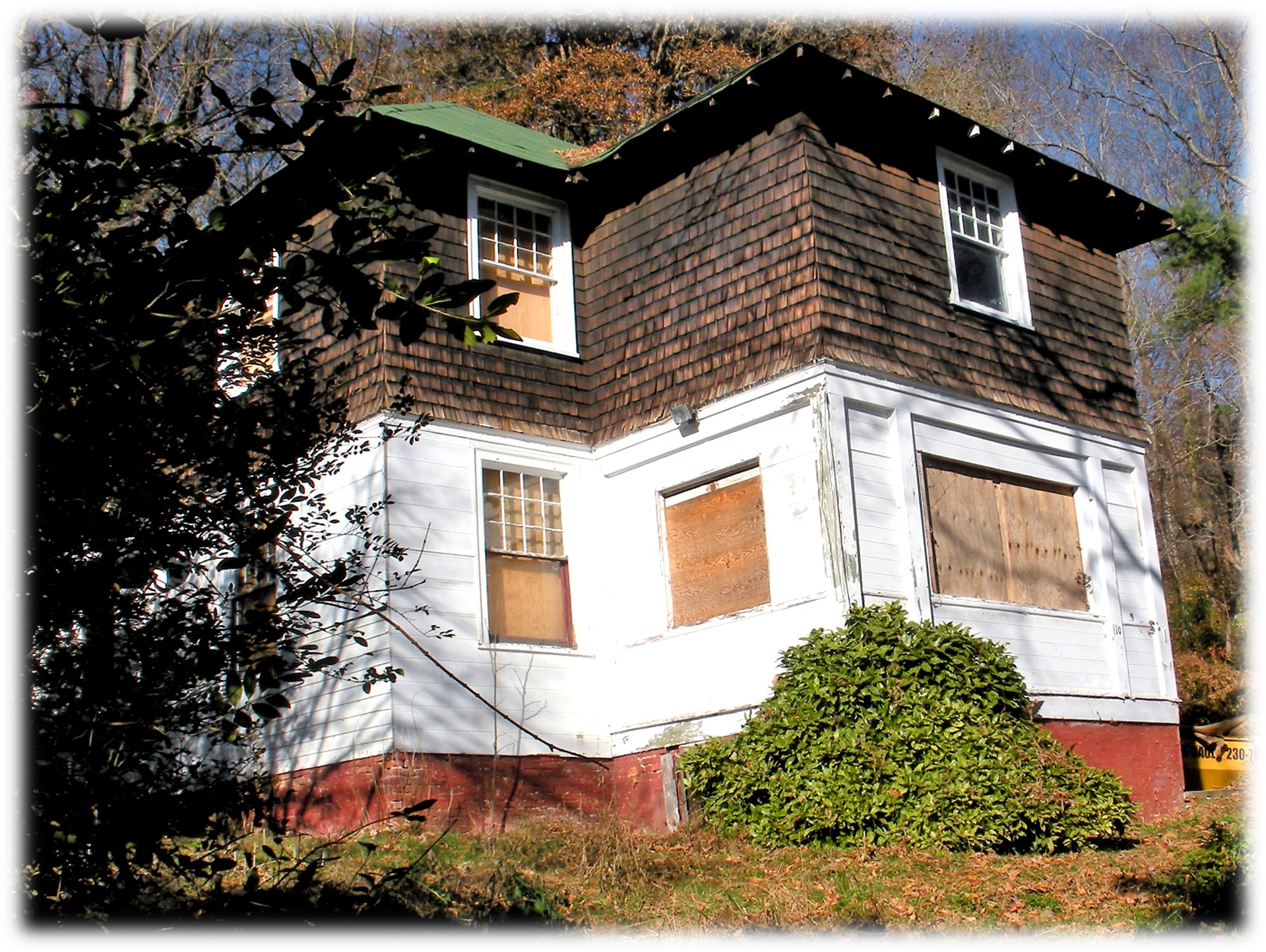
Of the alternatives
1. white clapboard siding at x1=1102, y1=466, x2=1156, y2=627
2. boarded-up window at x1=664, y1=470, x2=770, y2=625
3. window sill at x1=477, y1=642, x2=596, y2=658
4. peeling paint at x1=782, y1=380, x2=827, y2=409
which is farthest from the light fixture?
white clapboard siding at x1=1102, y1=466, x2=1156, y2=627

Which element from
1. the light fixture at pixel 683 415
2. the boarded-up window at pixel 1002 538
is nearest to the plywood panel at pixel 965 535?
the boarded-up window at pixel 1002 538

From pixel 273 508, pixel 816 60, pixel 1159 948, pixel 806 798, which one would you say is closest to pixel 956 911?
pixel 1159 948

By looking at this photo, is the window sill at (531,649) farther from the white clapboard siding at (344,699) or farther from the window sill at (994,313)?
the window sill at (994,313)

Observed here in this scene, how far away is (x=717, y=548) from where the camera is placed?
1221cm

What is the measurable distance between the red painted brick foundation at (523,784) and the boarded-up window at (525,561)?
49.1 inches

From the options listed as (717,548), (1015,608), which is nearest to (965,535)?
(1015,608)

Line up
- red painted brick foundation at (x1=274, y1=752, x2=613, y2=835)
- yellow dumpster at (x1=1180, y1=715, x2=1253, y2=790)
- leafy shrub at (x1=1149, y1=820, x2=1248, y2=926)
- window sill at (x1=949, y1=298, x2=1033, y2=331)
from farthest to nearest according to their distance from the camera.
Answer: yellow dumpster at (x1=1180, y1=715, x2=1253, y2=790)
window sill at (x1=949, y1=298, x2=1033, y2=331)
red painted brick foundation at (x1=274, y1=752, x2=613, y2=835)
leafy shrub at (x1=1149, y1=820, x2=1248, y2=926)

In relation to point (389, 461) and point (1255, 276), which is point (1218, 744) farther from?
point (389, 461)

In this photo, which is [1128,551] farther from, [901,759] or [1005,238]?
[901,759]

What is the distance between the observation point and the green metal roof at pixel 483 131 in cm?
Answer: 1315

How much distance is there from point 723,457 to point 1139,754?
16.6ft

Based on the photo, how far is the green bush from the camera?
9672 mm

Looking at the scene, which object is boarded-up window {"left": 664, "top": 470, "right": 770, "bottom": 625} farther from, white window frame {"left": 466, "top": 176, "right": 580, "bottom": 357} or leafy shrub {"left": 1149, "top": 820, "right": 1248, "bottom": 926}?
leafy shrub {"left": 1149, "top": 820, "right": 1248, "bottom": 926}

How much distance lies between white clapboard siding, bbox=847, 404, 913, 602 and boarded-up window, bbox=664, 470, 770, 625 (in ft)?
3.09
